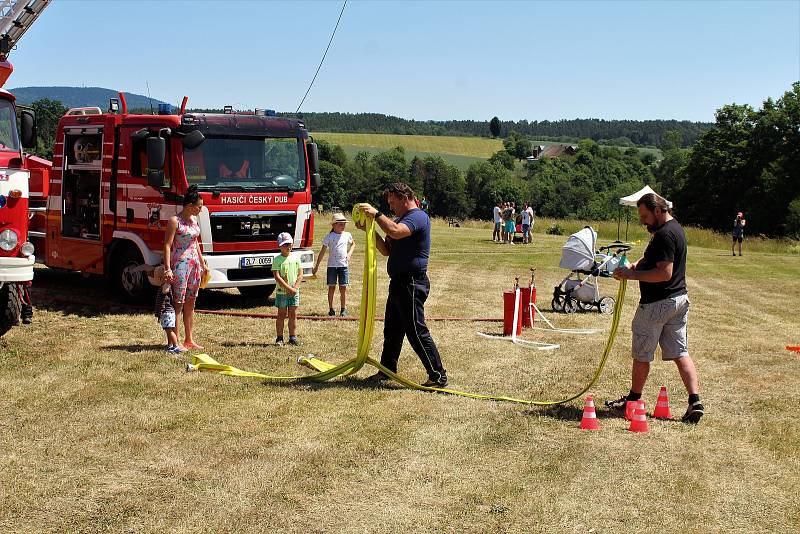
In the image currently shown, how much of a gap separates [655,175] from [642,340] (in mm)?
137859

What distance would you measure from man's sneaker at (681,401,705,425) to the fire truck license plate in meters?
7.60

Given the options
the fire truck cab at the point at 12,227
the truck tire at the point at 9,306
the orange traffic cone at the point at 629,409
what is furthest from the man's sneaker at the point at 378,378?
the truck tire at the point at 9,306

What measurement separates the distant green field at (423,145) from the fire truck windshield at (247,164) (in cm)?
10442

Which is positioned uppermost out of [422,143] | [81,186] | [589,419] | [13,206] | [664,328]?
[422,143]

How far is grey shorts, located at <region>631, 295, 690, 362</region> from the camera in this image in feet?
27.3

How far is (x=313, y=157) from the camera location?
14977 millimetres

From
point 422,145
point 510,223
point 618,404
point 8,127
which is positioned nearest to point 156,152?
point 8,127

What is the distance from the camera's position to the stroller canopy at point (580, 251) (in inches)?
606

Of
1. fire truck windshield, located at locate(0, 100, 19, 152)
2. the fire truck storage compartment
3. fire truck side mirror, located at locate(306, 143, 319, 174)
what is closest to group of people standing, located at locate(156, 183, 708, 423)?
fire truck windshield, located at locate(0, 100, 19, 152)

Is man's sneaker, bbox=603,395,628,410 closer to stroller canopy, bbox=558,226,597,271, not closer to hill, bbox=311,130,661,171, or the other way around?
stroller canopy, bbox=558,226,597,271

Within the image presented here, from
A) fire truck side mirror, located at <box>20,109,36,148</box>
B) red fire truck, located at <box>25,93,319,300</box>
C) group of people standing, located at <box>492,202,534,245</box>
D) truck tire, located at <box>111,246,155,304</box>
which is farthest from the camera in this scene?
group of people standing, located at <box>492,202,534,245</box>

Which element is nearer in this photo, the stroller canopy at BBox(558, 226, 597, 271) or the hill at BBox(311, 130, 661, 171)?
the stroller canopy at BBox(558, 226, 597, 271)

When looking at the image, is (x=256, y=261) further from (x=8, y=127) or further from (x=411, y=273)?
(x=411, y=273)

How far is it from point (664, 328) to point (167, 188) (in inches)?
312
